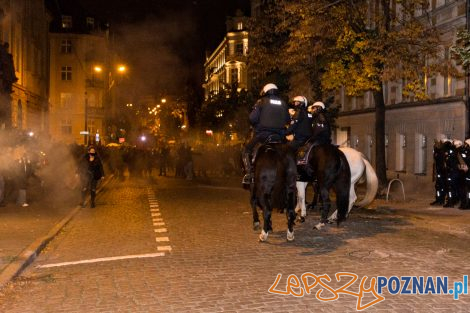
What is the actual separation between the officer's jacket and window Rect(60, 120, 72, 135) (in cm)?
6252

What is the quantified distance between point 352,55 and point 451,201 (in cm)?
650

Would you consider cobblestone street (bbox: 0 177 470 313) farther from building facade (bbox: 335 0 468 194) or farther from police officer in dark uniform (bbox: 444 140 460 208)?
building facade (bbox: 335 0 468 194)

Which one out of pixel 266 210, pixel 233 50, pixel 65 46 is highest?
pixel 233 50

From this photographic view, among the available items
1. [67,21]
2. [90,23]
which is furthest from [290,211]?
[90,23]

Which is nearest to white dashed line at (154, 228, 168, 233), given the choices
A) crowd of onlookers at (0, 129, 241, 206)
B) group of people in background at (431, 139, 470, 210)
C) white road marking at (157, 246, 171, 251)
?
white road marking at (157, 246, 171, 251)

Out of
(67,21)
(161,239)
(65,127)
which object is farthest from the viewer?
(67,21)

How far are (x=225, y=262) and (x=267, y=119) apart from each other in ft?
9.65

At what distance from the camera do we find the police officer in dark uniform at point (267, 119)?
10688 mm

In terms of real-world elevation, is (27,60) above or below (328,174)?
above

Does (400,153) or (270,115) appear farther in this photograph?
(400,153)

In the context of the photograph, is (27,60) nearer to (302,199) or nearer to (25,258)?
(302,199)

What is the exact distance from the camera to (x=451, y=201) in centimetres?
1658

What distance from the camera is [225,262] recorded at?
8.91 metres

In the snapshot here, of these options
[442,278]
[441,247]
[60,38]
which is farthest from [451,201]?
[60,38]
